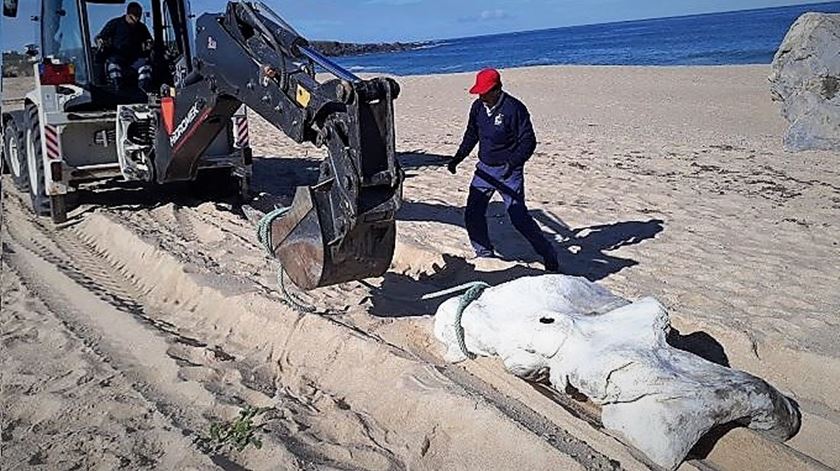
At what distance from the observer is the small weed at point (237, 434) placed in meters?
3.90

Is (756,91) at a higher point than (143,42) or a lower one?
lower

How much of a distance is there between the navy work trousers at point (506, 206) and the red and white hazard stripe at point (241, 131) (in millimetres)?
3162

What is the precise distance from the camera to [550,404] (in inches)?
165

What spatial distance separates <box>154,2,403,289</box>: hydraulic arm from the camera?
439 centimetres

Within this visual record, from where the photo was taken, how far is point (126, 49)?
28.5 ft

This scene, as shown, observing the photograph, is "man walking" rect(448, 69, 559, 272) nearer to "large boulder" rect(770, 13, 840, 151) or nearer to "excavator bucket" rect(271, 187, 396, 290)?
"excavator bucket" rect(271, 187, 396, 290)

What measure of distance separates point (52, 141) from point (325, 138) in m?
5.18

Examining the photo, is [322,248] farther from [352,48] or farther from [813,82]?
[352,48]

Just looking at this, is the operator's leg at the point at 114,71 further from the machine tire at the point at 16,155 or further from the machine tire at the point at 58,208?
the machine tire at the point at 16,155

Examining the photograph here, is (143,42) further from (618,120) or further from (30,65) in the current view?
Answer: (618,120)

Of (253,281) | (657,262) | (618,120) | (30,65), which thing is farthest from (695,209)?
(618,120)

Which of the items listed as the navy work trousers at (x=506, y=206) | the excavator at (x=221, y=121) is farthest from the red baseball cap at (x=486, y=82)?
the excavator at (x=221, y=121)

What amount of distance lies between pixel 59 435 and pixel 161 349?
1113mm

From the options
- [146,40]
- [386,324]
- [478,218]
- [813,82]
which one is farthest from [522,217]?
[813,82]
